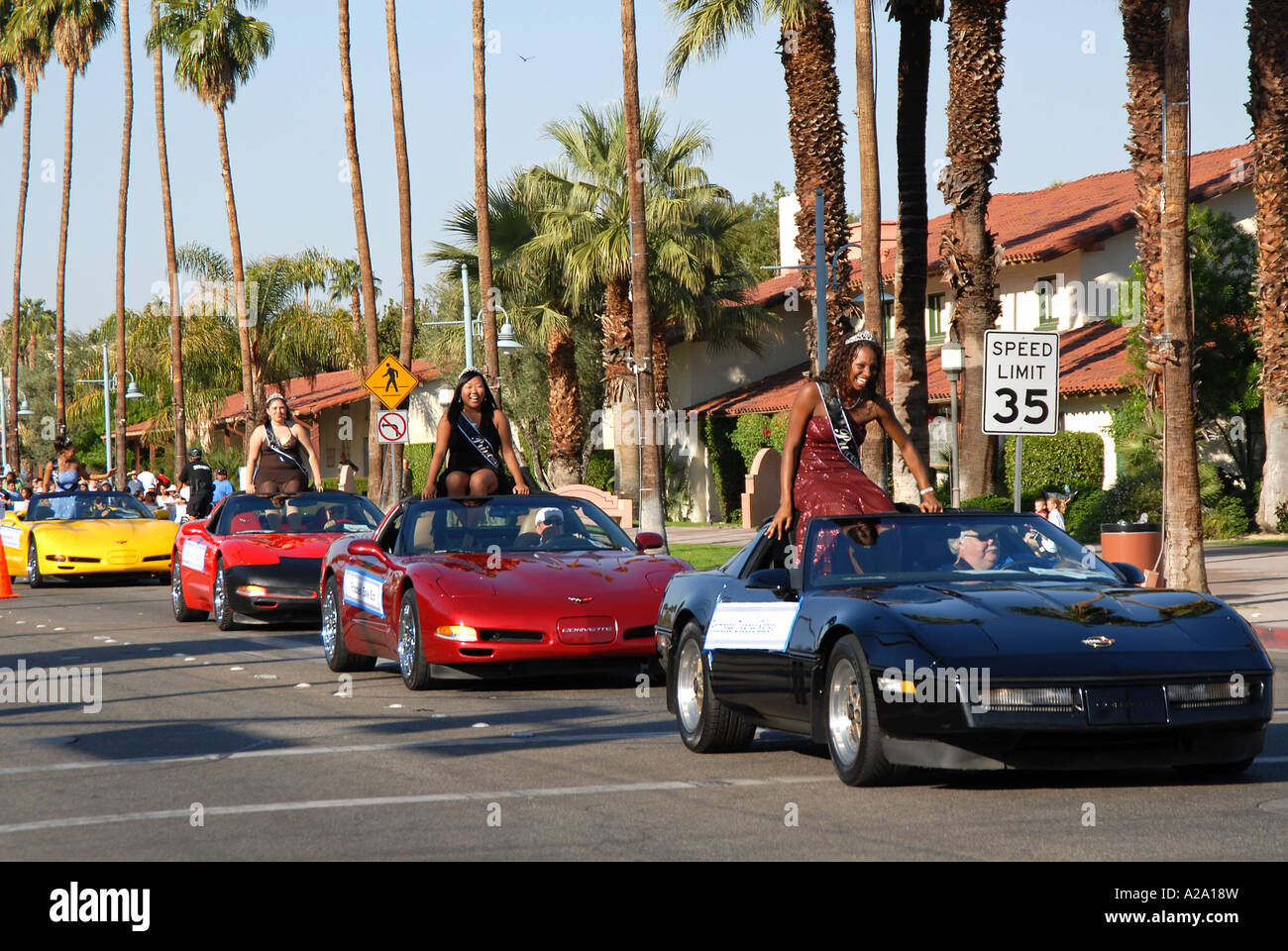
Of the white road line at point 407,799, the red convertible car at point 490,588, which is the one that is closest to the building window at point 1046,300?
the red convertible car at point 490,588

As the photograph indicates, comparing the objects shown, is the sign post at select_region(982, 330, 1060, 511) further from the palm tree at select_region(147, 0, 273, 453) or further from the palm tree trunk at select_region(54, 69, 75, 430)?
the palm tree trunk at select_region(54, 69, 75, 430)

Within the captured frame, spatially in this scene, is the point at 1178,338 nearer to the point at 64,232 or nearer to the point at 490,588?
the point at 490,588

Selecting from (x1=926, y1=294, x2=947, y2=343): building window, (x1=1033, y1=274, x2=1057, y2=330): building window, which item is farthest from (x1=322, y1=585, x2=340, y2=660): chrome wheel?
(x1=926, y1=294, x2=947, y2=343): building window

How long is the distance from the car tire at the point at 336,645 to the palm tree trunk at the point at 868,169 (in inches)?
487

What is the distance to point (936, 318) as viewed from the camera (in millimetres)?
42000

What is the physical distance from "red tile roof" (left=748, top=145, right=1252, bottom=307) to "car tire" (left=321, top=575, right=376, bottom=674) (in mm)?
19561

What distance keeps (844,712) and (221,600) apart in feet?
35.0

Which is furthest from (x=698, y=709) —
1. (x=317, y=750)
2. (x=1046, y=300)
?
(x=1046, y=300)

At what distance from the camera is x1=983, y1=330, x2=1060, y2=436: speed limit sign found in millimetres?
16516

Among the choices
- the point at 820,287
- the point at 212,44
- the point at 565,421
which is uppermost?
the point at 212,44

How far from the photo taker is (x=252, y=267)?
59.4 meters

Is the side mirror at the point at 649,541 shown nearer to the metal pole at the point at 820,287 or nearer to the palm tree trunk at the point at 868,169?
the palm tree trunk at the point at 868,169

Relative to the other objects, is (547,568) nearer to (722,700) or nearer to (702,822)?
(722,700)

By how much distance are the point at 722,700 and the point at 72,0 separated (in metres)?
54.0
